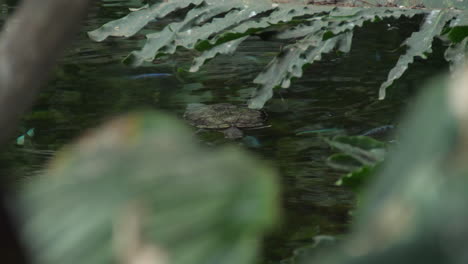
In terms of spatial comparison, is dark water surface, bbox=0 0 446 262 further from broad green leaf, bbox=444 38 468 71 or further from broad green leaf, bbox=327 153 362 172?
broad green leaf, bbox=327 153 362 172

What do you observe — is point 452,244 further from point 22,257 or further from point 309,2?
point 309,2

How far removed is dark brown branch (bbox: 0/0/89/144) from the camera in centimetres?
37

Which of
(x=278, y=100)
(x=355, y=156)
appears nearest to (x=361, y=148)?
(x=355, y=156)

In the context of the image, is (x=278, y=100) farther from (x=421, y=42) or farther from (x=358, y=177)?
(x=358, y=177)

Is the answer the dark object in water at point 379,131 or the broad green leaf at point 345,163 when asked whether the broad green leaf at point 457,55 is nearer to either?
the dark object in water at point 379,131

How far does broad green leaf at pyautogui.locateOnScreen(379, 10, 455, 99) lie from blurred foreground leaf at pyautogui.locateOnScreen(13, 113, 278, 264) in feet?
6.57

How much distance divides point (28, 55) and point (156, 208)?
0.32 feet

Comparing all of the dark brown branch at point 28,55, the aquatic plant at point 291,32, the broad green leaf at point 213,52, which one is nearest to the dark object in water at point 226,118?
the aquatic plant at point 291,32

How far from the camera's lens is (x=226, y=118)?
325cm

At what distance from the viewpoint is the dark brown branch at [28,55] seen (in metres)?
0.37

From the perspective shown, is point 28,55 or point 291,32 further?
point 291,32

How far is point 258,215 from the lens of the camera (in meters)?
0.34

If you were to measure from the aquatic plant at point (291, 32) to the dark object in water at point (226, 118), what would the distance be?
2.01ft

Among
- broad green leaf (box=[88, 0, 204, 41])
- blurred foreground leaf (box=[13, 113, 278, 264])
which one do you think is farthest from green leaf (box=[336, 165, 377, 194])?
broad green leaf (box=[88, 0, 204, 41])
